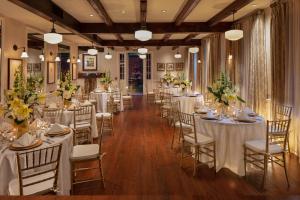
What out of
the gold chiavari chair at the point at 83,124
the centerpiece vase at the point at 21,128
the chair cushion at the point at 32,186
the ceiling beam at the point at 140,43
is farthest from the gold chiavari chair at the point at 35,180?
the ceiling beam at the point at 140,43

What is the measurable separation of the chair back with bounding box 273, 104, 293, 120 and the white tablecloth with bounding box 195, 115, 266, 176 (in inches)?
41.0

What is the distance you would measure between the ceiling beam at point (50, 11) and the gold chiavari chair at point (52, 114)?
200 centimetres

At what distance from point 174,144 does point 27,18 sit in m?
5.33

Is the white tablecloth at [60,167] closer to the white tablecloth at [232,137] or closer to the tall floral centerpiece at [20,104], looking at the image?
the tall floral centerpiece at [20,104]

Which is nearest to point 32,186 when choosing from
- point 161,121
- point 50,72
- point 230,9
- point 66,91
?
point 66,91

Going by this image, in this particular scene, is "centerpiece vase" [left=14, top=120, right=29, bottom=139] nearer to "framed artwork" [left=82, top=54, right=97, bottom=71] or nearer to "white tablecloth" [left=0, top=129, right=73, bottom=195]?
"white tablecloth" [left=0, top=129, right=73, bottom=195]

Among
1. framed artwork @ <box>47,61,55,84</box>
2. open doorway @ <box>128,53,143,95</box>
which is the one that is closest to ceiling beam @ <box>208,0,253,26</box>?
framed artwork @ <box>47,61,55,84</box>

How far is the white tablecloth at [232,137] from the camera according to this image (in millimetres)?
4152

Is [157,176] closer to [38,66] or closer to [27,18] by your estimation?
[27,18]

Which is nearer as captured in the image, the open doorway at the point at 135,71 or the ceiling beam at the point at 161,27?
the ceiling beam at the point at 161,27

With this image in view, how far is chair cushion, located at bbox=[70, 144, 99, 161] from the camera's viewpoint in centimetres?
350

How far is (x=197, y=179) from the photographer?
13.0 ft

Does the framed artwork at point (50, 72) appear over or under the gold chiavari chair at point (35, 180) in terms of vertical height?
over

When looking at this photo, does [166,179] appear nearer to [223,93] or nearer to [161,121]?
[223,93]
